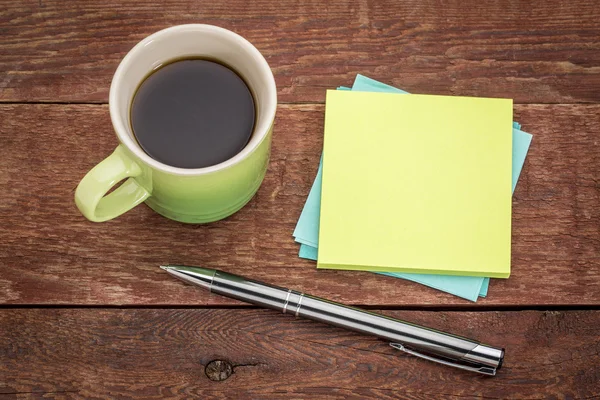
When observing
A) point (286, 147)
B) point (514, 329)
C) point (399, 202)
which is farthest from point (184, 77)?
point (514, 329)

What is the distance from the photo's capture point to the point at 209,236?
2.51ft

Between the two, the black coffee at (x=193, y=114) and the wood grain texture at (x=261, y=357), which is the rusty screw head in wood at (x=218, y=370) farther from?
the black coffee at (x=193, y=114)

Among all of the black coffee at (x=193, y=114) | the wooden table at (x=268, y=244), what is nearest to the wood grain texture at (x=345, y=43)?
the wooden table at (x=268, y=244)

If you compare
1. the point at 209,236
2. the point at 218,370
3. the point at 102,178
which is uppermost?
the point at 102,178

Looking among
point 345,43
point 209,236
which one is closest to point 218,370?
point 209,236

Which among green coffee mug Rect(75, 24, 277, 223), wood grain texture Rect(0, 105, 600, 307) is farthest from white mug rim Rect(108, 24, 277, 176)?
wood grain texture Rect(0, 105, 600, 307)

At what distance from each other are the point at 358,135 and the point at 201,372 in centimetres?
33

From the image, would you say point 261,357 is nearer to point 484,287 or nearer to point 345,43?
point 484,287

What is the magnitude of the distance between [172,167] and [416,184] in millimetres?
301

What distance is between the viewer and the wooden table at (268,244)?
0.75 metres

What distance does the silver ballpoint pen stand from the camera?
74 cm

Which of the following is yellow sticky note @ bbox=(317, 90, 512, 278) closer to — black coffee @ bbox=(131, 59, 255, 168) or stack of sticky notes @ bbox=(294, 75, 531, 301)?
stack of sticky notes @ bbox=(294, 75, 531, 301)

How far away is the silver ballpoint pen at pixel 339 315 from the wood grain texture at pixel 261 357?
0.02m

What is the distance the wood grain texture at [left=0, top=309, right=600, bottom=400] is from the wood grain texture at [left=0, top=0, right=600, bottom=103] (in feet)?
0.87
